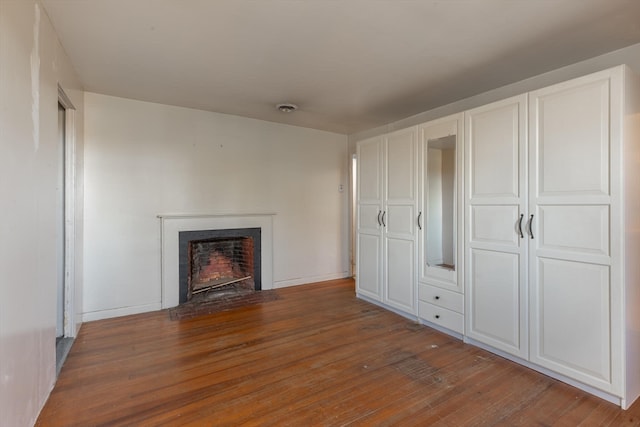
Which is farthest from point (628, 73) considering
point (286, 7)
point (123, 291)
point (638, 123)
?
point (123, 291)

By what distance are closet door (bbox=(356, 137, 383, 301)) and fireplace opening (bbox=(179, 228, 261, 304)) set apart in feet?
4.80

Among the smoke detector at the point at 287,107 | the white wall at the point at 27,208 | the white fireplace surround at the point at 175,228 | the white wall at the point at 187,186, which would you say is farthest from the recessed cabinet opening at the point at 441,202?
the white wall at the point at 27,208

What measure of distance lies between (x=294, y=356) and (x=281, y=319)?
33.2 inches

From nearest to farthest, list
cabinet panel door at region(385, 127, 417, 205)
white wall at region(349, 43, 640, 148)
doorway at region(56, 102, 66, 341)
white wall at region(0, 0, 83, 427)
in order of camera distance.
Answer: white wall at region(0, 0, 83, 427), white wall at region(349, 43, 640, 148), doorway at region(56, 102, 66, 341), cabinet panel door at region(385, 127, 417, 205)

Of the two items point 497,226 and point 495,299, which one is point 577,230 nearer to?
point 497,226

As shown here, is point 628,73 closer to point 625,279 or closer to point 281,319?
point 625,279

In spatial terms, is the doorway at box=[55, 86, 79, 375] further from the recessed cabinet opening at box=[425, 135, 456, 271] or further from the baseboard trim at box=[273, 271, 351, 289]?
the recessed cabinet opening at box=[425, 135, 456, 271]

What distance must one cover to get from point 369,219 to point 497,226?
160cm

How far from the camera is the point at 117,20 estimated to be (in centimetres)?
203

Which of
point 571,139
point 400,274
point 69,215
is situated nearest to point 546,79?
point 571,139

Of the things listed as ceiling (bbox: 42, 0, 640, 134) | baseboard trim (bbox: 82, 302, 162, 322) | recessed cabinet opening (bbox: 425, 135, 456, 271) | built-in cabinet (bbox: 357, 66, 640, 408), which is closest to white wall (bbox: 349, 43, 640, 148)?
ceiling (bbox: 42, 0, 640, 134)

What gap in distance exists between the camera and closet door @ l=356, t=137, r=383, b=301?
3.73 metres

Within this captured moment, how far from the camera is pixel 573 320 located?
2094 mm

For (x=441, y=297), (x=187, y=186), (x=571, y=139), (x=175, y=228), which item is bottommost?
(x=441, y=297)
